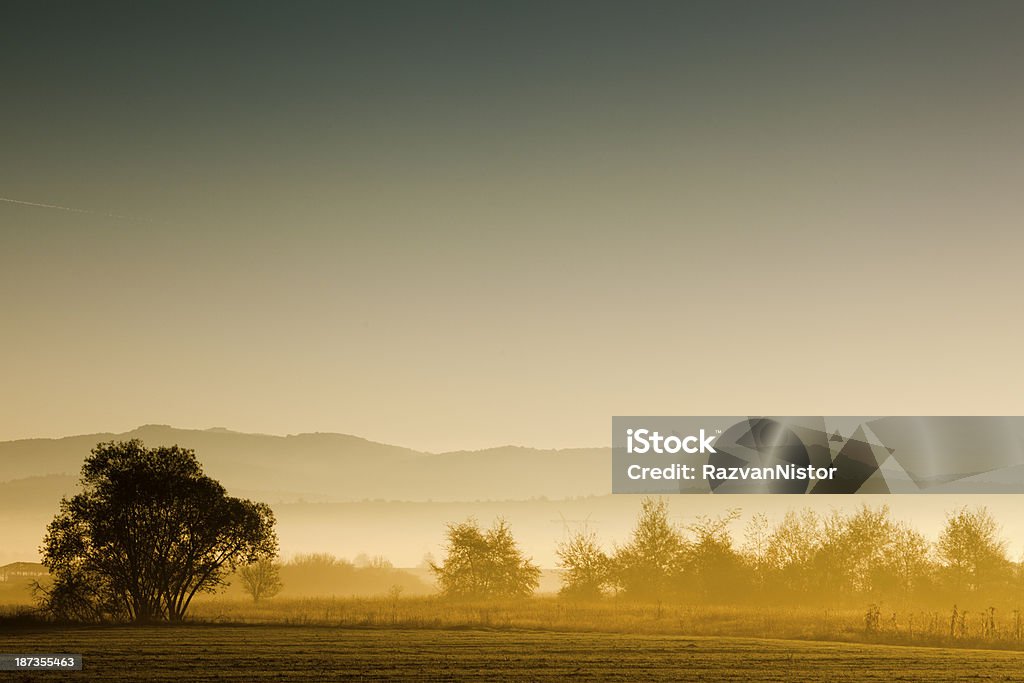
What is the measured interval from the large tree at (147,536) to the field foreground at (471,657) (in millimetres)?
9393

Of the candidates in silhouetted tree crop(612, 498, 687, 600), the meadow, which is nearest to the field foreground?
the meadow

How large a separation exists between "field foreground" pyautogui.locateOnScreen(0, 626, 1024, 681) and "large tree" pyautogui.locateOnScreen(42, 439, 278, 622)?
370 inches

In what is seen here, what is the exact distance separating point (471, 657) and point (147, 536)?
36377 millimetres

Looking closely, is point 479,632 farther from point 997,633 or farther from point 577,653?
point 997,633

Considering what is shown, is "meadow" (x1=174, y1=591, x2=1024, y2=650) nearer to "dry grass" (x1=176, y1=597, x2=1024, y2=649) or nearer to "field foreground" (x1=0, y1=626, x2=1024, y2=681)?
"dry grass" (x1=176, y1=597, x2=1024, y2=649)

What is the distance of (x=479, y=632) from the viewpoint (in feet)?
207

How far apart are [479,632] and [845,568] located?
2328 inches

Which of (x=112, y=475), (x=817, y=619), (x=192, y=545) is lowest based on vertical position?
(x=817, y=619)

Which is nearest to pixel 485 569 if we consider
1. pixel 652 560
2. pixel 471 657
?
pixel 652 560

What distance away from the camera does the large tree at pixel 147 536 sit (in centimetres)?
7169

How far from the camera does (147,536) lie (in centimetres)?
7350

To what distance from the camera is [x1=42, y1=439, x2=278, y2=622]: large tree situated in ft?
235

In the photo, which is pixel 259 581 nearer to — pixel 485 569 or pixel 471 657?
pixel 485 569

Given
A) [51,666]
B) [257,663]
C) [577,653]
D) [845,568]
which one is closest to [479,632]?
[577,653]
